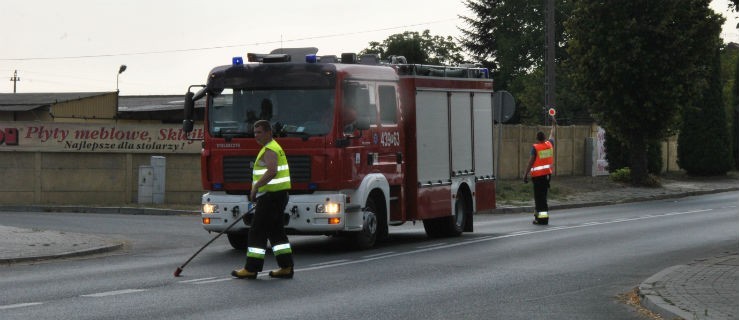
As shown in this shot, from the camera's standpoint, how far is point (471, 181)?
73.9ft

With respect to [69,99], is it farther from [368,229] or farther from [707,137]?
[368,229]

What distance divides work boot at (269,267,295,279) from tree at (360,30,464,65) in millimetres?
83256

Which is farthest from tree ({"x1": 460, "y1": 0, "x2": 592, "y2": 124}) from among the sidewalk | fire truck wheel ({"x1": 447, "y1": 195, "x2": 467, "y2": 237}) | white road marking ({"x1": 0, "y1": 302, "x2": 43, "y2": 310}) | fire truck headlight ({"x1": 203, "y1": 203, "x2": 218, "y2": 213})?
white road marking ({"x1": 0, "y1": 302, "x2": 43, "y2": 310})

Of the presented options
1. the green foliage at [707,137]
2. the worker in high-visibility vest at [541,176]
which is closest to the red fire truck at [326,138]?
the worker in high-visibility vest at [541,176]

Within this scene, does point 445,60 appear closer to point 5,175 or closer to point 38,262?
point 5,175

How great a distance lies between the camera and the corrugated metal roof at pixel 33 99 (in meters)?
50.6

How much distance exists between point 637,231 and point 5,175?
17665 millimetres

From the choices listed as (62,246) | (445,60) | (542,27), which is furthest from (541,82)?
(62,246)

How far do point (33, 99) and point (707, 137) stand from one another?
26.7 m

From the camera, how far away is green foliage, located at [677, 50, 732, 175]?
50031 mm

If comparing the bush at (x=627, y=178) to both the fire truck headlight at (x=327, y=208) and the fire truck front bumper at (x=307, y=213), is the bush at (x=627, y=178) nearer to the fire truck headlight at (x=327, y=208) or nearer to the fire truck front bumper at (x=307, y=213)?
the fire truck front bumper at (x=307, y=213)

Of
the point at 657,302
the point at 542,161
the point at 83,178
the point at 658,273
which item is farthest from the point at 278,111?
the point at 83,178

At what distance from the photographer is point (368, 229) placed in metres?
18.9

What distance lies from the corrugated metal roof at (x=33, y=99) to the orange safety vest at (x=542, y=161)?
28957 mm
